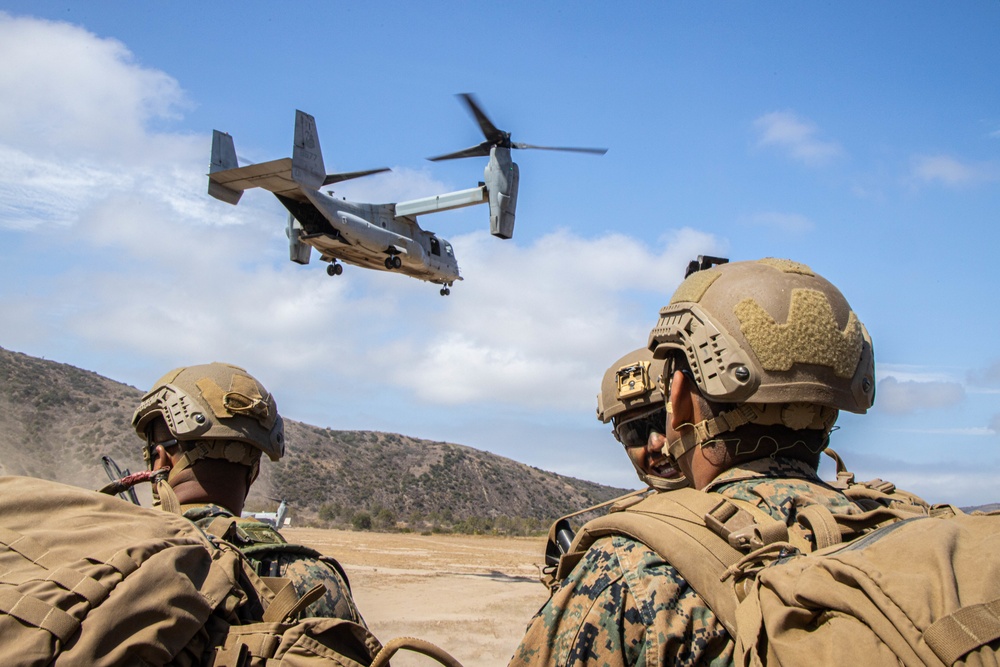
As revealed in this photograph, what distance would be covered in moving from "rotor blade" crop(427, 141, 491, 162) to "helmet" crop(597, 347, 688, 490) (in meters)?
27.7

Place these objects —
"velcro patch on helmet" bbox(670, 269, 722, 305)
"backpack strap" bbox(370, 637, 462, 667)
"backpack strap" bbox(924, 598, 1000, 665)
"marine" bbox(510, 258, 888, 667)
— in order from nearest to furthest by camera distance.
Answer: "backpack strap" bbox(924, 598, 1000, 665)
"backpack strap" bbox(370, 637, 462, 667)
"marine" bbox(510, 258, 888, 667)
"velcro patch on helmet" bbox(670, 269, 722, 305)

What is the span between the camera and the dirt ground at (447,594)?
40.4 feet

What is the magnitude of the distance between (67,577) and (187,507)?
1.95 m

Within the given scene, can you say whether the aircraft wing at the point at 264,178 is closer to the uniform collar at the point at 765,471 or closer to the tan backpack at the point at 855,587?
the uniform collar at the point at 765,471

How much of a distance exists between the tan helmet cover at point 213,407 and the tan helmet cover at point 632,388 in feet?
4.76

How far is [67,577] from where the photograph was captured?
186cm

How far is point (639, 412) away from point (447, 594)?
13275 mm

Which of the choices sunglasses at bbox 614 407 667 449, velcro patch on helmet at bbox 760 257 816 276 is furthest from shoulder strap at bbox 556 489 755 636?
sunglasses at bbox 614 407 667 449

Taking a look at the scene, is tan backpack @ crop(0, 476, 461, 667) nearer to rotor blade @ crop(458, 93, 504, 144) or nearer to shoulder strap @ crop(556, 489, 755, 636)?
shoulder strap @ crop(556, 489, 755, 636)

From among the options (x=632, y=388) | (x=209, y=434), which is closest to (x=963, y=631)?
(x=632, y=388)

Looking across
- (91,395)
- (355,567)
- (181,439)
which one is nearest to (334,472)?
(91,395)

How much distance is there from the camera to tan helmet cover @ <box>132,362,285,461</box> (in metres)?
3.89

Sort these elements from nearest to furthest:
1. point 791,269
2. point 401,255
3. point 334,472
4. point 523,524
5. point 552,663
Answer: point 552,663
point 791,269
point 401,255
point 523,524
point 334,472

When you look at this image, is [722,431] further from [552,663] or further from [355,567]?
[355,567]
